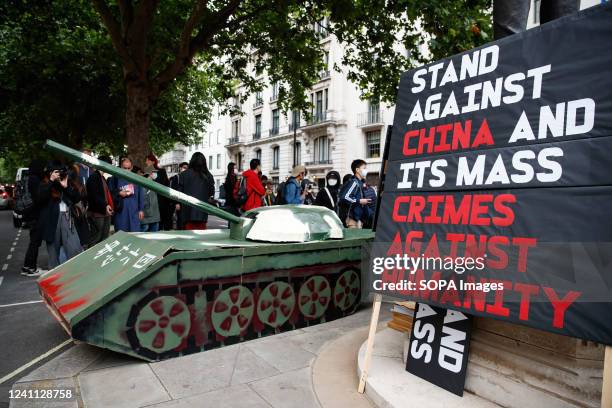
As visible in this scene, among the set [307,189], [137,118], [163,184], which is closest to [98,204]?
[163,184]

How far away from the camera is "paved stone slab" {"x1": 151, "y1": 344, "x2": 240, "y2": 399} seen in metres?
2.93

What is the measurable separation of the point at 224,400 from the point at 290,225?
1.89 meters

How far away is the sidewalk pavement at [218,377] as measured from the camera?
2.74 m

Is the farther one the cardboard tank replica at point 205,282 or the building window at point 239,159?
the building window at point 239,159

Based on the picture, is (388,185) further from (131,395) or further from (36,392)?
(36,392)

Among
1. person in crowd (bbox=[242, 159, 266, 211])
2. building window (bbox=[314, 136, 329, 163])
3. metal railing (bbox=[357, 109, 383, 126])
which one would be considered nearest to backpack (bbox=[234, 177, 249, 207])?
person in crowd (bbox=[242, 159, 266, 211])

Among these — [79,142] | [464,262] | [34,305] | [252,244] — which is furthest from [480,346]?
[79,142]

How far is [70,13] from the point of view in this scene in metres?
12.6

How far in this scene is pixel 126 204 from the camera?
7215 mm

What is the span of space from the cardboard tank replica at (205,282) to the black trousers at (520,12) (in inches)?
99.3

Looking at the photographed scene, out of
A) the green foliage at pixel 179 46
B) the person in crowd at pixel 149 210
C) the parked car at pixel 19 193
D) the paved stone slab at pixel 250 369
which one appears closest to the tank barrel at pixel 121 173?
the paved stone slab at pixel 250 369

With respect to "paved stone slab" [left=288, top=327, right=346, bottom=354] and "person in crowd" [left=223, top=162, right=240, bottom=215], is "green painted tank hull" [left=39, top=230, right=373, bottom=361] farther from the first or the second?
"person in crowd" [left=223, top=162, right=240, bottom=215]

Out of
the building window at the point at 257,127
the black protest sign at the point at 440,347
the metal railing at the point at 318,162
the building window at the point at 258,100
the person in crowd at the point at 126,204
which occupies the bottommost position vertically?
the black protest sign at the point at 440,347

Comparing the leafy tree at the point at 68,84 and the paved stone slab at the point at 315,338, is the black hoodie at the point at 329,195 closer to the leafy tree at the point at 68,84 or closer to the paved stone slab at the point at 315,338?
the paved stone slab at the point at 315,338
